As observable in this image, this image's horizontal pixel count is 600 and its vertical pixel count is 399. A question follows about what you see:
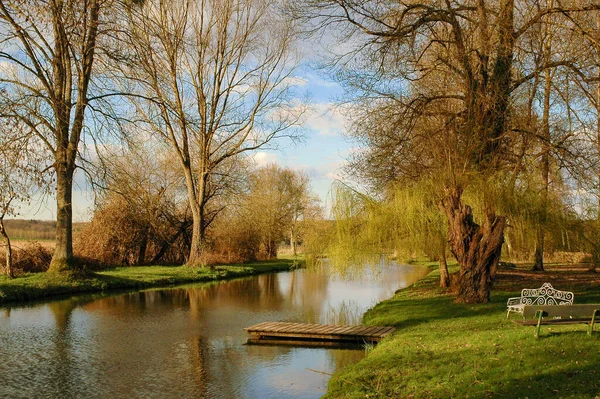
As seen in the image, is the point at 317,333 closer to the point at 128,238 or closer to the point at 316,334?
the point at 316,334

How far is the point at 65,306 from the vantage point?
17016mm

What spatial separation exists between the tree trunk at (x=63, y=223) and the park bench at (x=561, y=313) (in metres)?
17.2

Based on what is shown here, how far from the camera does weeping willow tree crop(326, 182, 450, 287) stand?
1576 cm

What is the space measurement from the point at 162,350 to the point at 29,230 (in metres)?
17.4

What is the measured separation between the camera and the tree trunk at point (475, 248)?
44.1ft

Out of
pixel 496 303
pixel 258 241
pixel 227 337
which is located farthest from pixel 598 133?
pixel 258 241

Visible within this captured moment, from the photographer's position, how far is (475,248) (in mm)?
13719

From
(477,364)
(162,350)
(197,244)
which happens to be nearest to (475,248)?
(477,364)

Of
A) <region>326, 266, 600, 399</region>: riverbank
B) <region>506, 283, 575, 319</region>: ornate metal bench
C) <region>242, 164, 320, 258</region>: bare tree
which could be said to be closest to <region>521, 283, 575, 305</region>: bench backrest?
<region>506, 283, 575, 319</region>: ornate metal bench

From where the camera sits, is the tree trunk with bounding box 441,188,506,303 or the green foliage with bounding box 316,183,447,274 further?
the green foliage with bounding box 316,183,447,274

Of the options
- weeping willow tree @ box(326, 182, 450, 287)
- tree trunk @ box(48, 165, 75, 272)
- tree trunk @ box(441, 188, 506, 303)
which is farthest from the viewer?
tree trunk @ box(48, 165, 75, 272)

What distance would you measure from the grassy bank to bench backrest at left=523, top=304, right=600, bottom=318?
8775 millimetres

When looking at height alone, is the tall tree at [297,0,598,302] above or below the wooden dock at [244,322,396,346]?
above

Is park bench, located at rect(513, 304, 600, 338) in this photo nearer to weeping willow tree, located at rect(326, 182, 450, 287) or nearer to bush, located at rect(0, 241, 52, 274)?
weeping willow tree, located at rect(326, 182, 450, 287)
